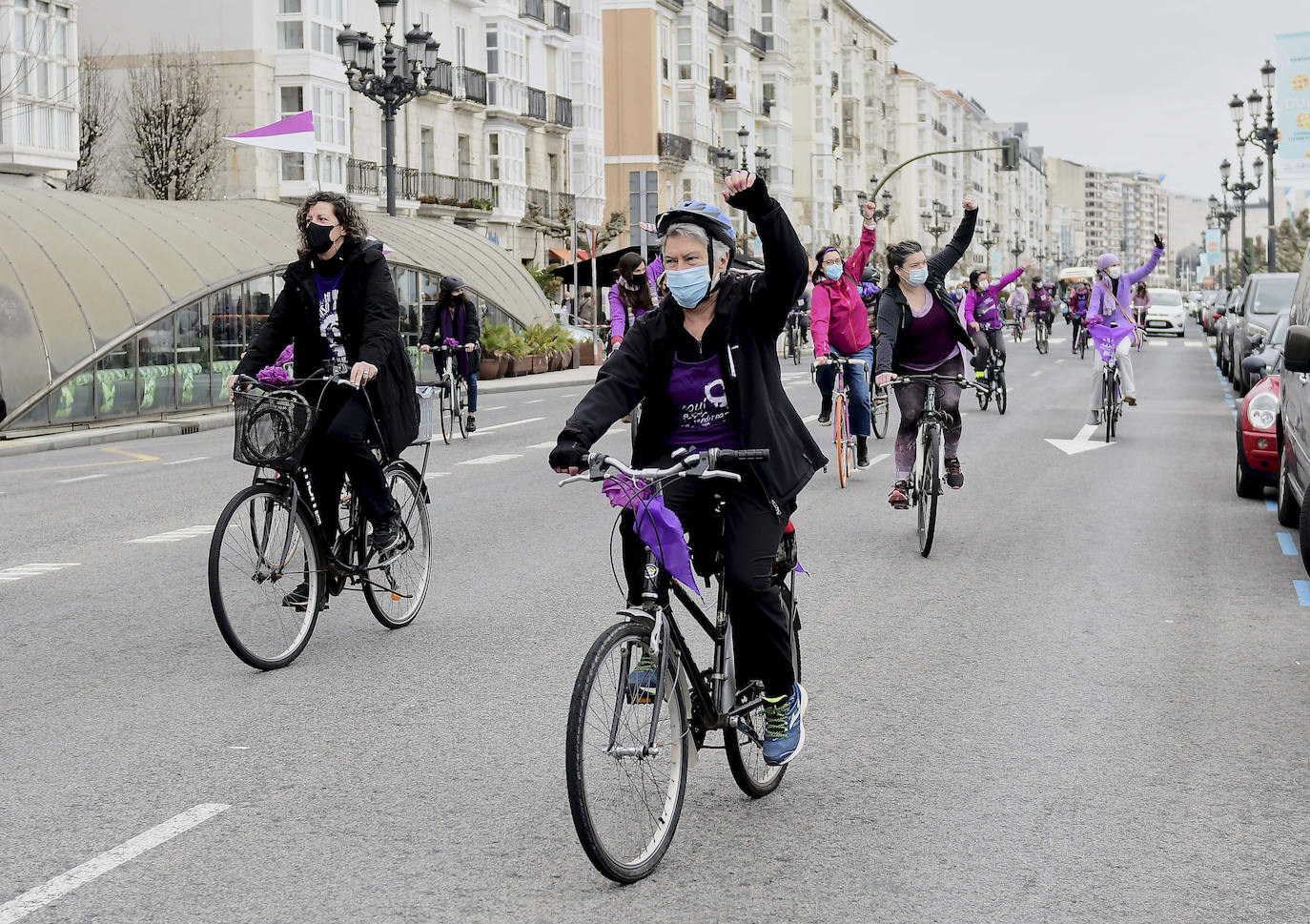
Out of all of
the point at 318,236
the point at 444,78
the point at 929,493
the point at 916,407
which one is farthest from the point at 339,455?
the point at 444,78

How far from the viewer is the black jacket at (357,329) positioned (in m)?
7.69

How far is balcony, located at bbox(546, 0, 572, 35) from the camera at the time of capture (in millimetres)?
60312

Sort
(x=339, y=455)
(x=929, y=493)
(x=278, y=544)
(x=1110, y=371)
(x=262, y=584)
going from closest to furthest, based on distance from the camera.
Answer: (x=262, y=584)
(x=278, y=544)
(x=339, y=455)
(x=929, y=493)
(x=1110, y=371)

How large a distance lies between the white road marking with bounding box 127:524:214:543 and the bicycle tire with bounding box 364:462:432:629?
3.59m

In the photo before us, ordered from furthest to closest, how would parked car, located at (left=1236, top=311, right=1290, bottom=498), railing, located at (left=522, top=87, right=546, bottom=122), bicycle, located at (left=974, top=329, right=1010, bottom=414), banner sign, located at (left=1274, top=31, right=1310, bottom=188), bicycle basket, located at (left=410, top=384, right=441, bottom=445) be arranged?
railing, located at (left=522, top=87, right=546, bottom=122) → banner sign, located at (left=1274, top=31, right=1310, bottom=188) → bicycle, located at (left=974, top=329, right=1010, bottom=414) → parked car, located at (left=1236, top=311, right=1290, bottom=498) → bicycle basket, located at (left=410, top=384, right=441, bottom=445)

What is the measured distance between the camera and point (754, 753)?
5.38 metres

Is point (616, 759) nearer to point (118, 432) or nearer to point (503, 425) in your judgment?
point (503, 425)

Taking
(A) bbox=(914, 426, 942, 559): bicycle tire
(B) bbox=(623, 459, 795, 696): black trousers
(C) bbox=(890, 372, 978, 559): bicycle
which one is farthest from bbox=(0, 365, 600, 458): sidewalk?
(B) bbox=(623, 459, 795, 696): black trousers

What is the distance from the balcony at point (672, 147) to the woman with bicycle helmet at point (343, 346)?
213 feet

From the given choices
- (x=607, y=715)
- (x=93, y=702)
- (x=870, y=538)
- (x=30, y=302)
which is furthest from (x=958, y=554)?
(x=30, y=302)

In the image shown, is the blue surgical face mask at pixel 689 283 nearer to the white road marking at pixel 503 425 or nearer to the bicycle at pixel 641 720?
the bicycle at pixel 641 720

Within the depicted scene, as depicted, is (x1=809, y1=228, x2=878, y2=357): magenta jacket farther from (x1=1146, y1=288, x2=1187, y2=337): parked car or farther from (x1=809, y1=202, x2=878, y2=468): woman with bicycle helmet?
(x1=1146, y1=288, x2=1187, y2=337): parked car

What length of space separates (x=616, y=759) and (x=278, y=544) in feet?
10.9

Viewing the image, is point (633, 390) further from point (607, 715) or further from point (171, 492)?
point (171, 492)
